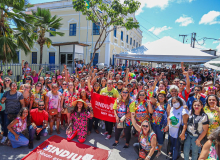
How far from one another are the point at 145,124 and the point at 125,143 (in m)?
1.43

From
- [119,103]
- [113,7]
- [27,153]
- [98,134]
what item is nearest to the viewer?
[27,153]

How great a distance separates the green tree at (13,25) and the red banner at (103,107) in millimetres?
4609

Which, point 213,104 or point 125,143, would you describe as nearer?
point 213,104

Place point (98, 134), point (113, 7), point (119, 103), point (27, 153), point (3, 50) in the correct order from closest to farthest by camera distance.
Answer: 1. point (27, 153)
2. point (119, 103)
3. point (98, 134)
4. point (3, 50)
5. point (113, 7)

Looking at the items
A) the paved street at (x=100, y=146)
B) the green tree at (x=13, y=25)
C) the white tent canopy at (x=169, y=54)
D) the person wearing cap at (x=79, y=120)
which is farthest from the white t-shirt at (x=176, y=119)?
the green tree at (x=13, y=25)

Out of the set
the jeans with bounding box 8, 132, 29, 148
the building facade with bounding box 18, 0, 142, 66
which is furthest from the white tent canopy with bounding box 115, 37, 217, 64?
the building facade with bounding box 18, 0, 142, 66

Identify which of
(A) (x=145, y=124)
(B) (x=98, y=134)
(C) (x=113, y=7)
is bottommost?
(B) (x=98, y=134)

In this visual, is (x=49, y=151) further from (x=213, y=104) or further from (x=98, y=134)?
(x=213, y=104)

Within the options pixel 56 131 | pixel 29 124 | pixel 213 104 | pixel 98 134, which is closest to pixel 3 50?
pixel 29 124

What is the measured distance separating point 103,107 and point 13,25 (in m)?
6.08

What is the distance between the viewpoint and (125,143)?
171 inches

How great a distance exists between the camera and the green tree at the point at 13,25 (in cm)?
637

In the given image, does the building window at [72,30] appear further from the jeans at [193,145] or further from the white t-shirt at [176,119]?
the jeans at [193,145]

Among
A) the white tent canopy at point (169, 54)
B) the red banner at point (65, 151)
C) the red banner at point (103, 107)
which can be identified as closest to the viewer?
the red banner at point (65, 151)
